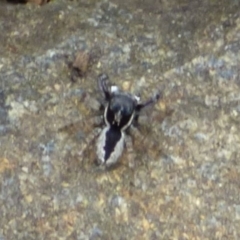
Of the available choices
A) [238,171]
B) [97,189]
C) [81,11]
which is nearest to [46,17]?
[81,11]

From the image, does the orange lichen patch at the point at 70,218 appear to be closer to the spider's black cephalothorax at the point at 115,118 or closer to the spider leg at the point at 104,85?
the spider's black cephalothorax at the point at 115,118

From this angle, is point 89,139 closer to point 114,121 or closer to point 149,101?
point 114,121

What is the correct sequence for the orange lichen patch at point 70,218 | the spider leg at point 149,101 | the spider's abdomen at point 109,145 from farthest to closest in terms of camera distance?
1. the spider leg at point 149,101
2. the spider's abdomen at point 109,145
3. the orange lichen patch at point 70,218

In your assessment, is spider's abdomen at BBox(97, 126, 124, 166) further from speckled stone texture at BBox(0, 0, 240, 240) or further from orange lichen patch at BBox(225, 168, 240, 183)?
orange lichen patch at BBox(225, 168, 240, 183)

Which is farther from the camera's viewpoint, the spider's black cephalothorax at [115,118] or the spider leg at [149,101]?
the spider leg at [149,101]

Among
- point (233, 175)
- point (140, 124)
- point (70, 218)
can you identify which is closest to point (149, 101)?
point (140, 124)

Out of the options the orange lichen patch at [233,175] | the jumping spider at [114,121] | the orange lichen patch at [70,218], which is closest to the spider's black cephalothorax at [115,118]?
the jumping spider at [114,121]

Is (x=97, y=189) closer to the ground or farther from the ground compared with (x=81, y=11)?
closer to the ground

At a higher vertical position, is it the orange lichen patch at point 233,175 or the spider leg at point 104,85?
the spider leg at point 104,85

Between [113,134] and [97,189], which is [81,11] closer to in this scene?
[113,134]
